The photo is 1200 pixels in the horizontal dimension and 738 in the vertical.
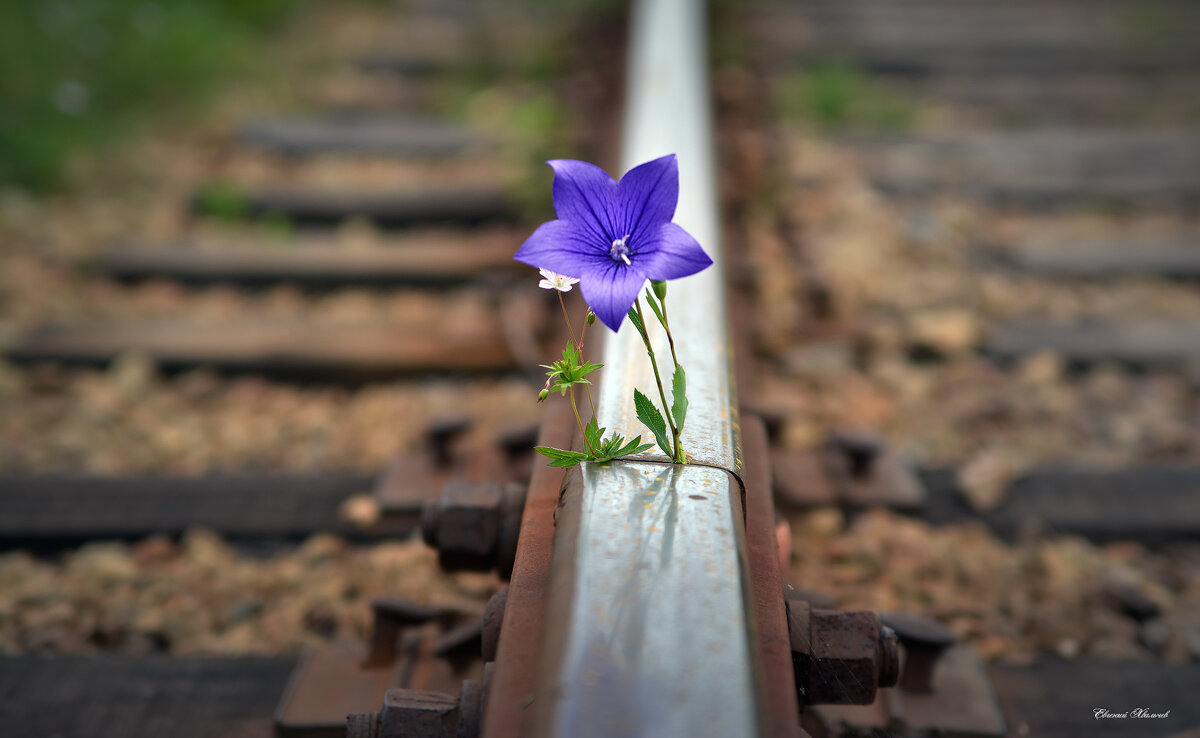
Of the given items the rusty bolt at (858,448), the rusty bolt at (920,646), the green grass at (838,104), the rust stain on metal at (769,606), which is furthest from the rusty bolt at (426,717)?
the green grass at (838,104)

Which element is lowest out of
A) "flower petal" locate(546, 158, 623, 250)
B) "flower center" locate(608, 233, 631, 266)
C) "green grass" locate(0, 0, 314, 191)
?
"flower center" locate(608, 233, 631, 266)

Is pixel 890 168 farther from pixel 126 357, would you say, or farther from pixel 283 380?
pixel 126 357

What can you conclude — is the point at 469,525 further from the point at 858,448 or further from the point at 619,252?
the point at 858,448

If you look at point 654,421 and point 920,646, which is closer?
point 654,421

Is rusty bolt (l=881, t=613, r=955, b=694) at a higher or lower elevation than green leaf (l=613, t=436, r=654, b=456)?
lower

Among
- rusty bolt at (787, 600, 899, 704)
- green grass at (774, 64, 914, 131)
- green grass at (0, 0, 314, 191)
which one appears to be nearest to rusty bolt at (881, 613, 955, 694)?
rusty bolt at (787, 600, 899, 704)

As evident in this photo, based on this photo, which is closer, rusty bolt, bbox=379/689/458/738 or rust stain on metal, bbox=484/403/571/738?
rust stain on metal, bbox=484/403/571/738

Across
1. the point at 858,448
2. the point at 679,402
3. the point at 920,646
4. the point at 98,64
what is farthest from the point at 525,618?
the point at 98,64

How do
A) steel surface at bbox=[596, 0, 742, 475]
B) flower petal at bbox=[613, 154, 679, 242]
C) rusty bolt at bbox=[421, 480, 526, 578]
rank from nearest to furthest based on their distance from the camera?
flower petal at bbox=[613, 154, 679, 242] < steel surface at bbox=[596, 0, 742, 475] < rusty bolt at bbox=[421, 480, 526, 578]

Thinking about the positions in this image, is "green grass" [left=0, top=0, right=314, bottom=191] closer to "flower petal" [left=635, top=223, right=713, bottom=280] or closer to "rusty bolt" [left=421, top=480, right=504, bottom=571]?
"rusty bolt" [left=421, top=480, right=504, bottom=571]
